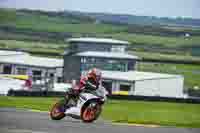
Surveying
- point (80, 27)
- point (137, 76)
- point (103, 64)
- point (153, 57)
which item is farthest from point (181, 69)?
point (80, 27)

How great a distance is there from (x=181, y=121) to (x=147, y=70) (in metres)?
2.56

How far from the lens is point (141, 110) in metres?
9.68

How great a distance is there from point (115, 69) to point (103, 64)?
531 millimetres

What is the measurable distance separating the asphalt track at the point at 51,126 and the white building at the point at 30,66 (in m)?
1.74

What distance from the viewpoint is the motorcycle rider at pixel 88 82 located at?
866 cm

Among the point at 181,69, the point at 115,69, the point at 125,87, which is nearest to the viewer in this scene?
the point at 115,69

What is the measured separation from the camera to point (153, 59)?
39.4 ft

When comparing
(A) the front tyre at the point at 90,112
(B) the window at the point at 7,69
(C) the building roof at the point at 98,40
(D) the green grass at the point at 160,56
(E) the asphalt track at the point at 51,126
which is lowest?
(E) the asphalt track at the point at 51,126

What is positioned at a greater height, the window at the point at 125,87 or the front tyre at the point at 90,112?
the window at the point at 125,87

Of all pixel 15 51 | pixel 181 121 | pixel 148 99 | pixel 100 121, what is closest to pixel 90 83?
pixel 100 121

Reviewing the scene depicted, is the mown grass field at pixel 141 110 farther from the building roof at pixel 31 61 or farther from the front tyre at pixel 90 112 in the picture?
the building roof at pixel 31 61

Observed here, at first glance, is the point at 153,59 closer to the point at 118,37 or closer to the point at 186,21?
the point at 118,37

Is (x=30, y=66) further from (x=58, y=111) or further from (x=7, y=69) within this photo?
(x=58, y=111)

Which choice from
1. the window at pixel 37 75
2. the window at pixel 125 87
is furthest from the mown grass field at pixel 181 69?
the window at pixel 37 75
